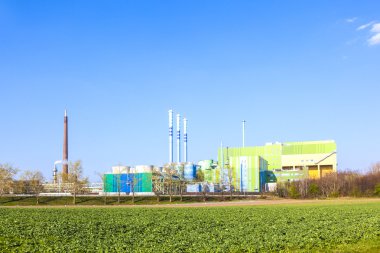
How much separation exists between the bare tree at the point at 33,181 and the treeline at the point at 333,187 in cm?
4959

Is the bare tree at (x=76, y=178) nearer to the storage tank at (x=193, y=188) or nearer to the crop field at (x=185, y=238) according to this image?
the storage tank at (x=193, y=188)

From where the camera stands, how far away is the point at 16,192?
98.8 metres

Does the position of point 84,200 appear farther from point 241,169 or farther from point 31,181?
point 241,169

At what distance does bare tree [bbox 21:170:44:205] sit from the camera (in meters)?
94.5

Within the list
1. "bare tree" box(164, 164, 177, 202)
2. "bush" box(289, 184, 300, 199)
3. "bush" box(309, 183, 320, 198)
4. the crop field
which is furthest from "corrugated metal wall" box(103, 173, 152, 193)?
the crop field

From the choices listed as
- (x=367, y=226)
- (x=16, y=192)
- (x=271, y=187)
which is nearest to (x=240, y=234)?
(x=367, y=226)

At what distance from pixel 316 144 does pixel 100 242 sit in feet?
354

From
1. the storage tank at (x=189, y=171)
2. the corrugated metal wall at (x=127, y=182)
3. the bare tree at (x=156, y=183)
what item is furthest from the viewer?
the storage tank at (x=189, y=171)

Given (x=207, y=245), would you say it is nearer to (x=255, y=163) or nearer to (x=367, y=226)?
(x=367, y=226)

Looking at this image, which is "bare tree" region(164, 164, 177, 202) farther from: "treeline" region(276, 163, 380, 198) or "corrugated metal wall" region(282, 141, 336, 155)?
"corrugated metal wall" region(282, 141, 336, 155)

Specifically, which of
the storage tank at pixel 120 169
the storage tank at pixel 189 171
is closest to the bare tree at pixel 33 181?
the storage tank at pixel 120 169

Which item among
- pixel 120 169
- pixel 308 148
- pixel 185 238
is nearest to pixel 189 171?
pixel 120 169

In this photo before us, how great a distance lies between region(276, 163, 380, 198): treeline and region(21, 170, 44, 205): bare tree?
49.6 meters

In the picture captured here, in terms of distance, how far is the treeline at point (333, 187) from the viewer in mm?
99625
